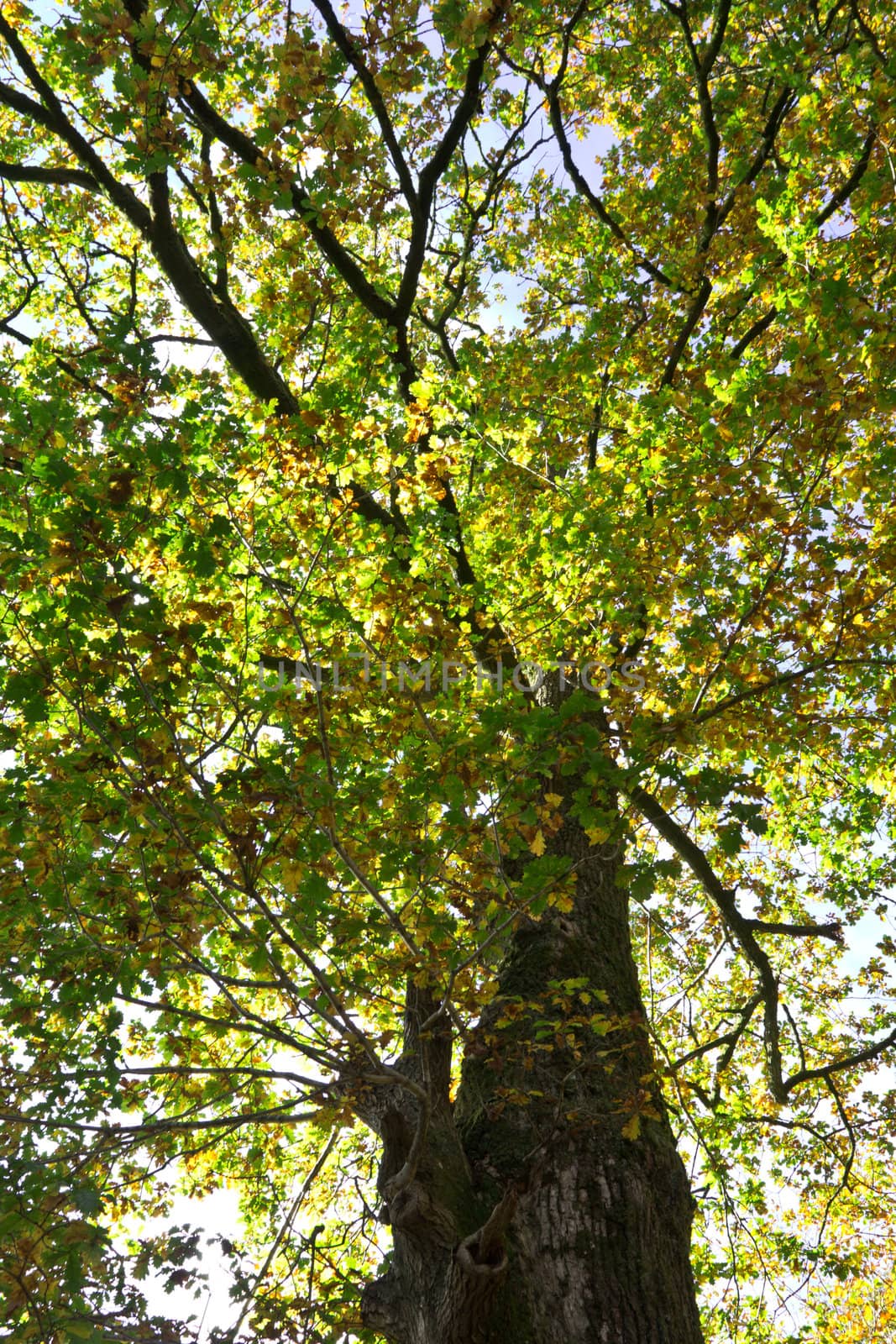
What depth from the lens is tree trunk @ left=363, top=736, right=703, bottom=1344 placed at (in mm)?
3318

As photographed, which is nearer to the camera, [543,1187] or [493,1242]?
[493,1242]

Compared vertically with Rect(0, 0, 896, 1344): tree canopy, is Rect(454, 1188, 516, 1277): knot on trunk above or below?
below

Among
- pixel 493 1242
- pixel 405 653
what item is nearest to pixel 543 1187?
pixel 493 1242

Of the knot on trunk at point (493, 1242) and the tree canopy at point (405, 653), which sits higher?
the tree canopy at point (405, 653)

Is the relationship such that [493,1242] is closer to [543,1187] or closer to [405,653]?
[543,1187]

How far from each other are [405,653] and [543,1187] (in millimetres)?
2682

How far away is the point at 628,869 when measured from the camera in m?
3.44

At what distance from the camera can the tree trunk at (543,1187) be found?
10.9 feet

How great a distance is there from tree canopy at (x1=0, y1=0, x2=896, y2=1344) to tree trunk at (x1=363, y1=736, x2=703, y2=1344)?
3cm

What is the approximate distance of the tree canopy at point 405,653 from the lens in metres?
3.47

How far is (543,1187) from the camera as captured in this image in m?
3.81

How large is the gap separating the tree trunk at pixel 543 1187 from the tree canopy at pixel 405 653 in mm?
28

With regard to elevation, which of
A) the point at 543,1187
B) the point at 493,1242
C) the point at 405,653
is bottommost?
the point at 493,1242

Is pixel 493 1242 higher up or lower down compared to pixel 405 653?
lower down
